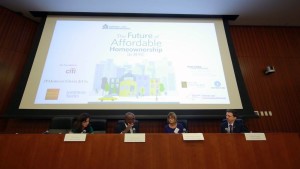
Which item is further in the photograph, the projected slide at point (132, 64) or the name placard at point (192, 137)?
the projected slide at point (132, 64)

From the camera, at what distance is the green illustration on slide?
3.62 metres

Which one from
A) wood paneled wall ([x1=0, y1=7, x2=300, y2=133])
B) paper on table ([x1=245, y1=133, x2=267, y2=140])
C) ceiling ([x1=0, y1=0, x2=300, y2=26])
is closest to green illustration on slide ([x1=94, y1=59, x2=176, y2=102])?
wood paneled wall ([x1=0, y1=7, x2=300, y2=133])

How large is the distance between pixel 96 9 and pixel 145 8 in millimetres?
1066

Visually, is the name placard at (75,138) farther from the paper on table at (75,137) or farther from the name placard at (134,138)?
the name placard at (134,138)

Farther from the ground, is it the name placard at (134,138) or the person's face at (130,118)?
the person's face at (130,118)

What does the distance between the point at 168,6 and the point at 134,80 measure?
6.04 feet

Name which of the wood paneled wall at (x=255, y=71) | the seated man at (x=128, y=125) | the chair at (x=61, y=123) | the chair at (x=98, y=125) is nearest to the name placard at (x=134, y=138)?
the seated man at (x=128, y=125)

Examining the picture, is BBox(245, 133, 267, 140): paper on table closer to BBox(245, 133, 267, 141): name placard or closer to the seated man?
BBox(245, 133, 267, 141): name placard

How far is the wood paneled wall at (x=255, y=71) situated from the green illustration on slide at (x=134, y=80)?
1.93 feet

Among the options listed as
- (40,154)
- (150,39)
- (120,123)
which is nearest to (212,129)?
(120,123)

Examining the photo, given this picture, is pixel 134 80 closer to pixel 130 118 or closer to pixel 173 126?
pixel 130 118

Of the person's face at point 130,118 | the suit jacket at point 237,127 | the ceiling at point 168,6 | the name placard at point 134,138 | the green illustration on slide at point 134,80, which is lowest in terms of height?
the name placard at point 134,138

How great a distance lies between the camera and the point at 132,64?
12.7 feet

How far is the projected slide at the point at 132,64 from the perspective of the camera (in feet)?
11.8
